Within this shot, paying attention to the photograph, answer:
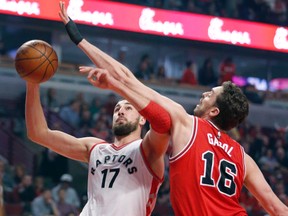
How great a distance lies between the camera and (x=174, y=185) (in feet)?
14.5

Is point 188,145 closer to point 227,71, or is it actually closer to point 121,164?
point 121,164

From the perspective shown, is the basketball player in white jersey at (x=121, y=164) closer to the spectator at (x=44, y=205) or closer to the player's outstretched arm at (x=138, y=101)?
the player's outstretched arm at (x=138, y=101)

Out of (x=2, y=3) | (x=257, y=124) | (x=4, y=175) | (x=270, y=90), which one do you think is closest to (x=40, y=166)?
(x=4, y=175)

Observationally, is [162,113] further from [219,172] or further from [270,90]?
[270,90]

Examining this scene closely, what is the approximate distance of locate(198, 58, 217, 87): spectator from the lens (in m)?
18.0

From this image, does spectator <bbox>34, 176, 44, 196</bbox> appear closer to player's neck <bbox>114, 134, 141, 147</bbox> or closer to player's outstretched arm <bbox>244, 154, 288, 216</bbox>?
player's neck <bbox>114, 134, 141, 147</bbox>

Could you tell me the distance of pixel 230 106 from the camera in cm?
465

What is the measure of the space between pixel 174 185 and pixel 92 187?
1044 mm

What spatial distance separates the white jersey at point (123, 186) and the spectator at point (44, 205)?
6.28m

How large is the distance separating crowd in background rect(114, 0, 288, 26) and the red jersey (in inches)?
476

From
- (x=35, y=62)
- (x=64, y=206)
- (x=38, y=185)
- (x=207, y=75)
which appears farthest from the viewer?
(x=207, y=75)

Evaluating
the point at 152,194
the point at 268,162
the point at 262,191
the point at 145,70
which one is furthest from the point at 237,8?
the point at 262,191

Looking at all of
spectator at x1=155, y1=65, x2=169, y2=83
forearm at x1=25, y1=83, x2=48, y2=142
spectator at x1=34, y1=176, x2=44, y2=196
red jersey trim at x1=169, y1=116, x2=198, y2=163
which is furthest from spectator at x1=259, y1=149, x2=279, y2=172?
red jersey trim at x1=169, y1=116, x2=198, y2=163

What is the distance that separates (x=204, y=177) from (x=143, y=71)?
42.5 feet
